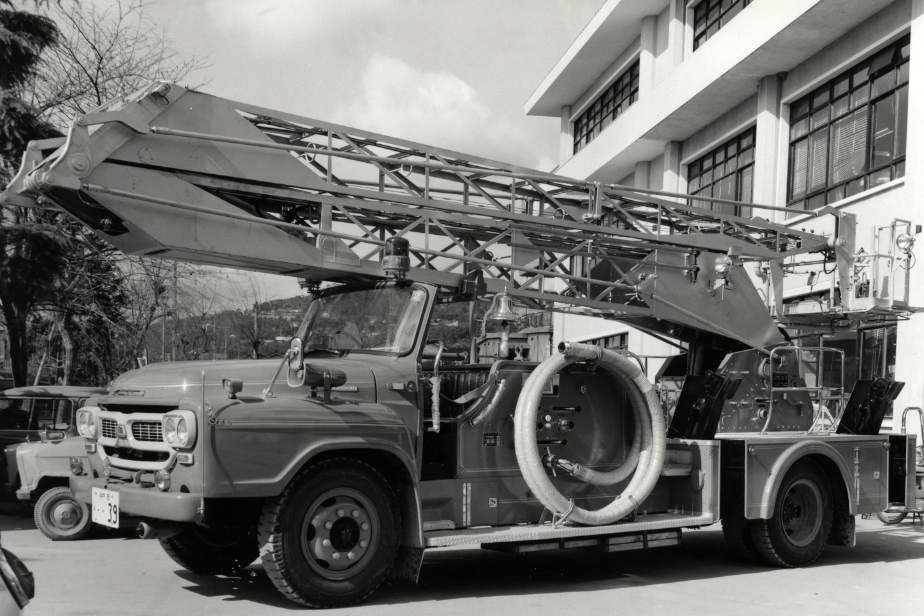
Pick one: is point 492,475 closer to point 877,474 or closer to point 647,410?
point 647,410

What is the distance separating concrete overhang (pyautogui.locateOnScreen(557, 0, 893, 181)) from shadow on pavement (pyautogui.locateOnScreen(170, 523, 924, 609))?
10.6 m

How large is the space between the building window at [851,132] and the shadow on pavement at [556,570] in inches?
317

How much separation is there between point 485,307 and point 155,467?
9.52 feet

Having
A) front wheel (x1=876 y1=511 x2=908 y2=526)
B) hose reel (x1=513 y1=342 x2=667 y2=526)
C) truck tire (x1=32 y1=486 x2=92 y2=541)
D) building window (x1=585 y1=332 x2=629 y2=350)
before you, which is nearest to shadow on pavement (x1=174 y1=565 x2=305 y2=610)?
hose reel (x1=513 y1=342 x2=667 y2=526)

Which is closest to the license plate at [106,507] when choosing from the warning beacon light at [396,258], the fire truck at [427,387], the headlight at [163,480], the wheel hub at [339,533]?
the fire truck at [427,387]

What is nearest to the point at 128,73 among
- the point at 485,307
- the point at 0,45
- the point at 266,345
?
the point at 0,45

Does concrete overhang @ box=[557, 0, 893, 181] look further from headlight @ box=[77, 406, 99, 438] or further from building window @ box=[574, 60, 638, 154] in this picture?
headlight @ box=[77, 406, 99, 438]

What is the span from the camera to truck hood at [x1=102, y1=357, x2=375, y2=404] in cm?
729

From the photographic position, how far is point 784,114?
22406 millimetres

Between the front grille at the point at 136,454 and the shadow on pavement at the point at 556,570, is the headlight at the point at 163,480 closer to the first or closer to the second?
the front grille at the point at 136,454

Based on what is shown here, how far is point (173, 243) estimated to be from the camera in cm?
784

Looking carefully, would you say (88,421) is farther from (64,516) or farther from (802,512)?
(802,512)

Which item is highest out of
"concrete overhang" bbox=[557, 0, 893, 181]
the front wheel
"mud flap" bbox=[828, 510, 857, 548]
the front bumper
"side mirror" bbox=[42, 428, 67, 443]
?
"concrete overhang" bbox=[557, 0, 893, 181]

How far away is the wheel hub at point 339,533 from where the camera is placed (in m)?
7.40
